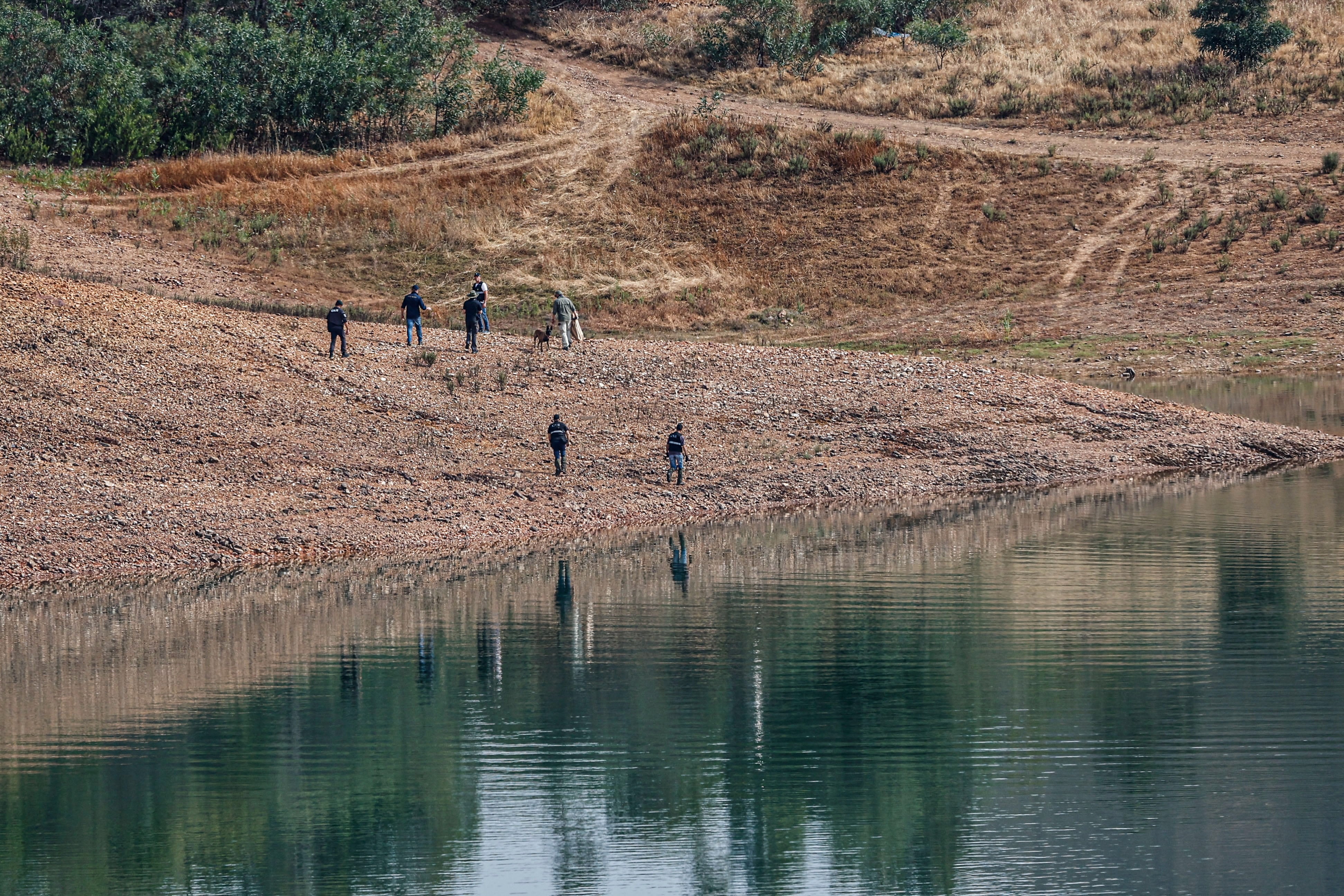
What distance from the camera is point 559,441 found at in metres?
35.7

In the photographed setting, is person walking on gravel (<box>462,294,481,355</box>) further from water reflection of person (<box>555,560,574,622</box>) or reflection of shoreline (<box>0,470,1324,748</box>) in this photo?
water reflection of person (<box>555,560,574,622</box>)

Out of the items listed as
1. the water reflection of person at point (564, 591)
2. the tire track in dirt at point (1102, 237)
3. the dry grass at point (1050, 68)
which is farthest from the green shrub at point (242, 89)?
the water reflection of person at point (564, 591)

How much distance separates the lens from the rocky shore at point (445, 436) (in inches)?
1276

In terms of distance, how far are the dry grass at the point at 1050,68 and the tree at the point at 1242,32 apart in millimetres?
944

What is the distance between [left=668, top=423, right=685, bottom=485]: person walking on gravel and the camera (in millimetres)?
35969

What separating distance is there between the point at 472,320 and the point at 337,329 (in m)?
3.94

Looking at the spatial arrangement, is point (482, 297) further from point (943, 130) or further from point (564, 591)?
point (943, 130)

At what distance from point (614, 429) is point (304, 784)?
819 inches

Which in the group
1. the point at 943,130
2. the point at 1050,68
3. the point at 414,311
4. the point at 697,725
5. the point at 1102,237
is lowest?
the point at 697,725

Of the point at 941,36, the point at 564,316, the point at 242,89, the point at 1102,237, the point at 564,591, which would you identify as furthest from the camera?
the point at 941,36

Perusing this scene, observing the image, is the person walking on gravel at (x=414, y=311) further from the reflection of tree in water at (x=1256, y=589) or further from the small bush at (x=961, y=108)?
the small bush at (x=961, y=108)

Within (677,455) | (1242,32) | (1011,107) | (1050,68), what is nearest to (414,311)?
(677,455)

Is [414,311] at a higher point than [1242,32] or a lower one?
lower

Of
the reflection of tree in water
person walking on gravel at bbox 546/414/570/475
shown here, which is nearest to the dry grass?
person walking on gravel at bbox 546/414/570/475
